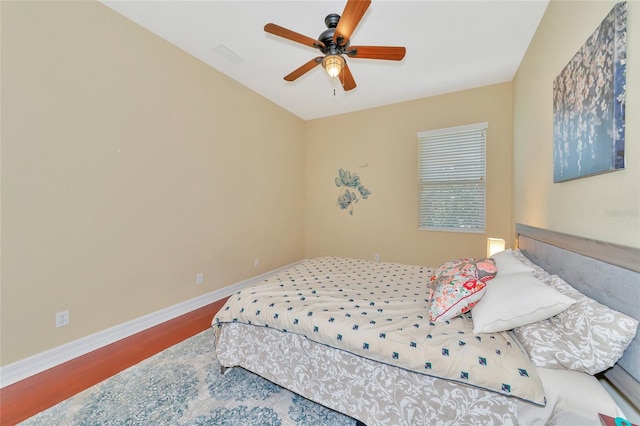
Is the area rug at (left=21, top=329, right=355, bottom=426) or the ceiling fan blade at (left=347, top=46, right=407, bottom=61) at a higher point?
the ceiling fan blade at (left=347, top=46, right=407, bottom=61)

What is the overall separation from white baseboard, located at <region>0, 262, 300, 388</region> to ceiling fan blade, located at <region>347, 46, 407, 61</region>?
311cm

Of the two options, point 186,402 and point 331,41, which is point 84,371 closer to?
point 186,402

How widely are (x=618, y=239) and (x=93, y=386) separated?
10.5 ft

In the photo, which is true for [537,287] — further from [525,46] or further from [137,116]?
[137,116]

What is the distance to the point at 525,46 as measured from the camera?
2613 millimetres

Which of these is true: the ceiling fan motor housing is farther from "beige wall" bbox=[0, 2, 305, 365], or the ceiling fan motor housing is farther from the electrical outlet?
the electrical outlet

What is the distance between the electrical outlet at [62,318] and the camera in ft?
6.51

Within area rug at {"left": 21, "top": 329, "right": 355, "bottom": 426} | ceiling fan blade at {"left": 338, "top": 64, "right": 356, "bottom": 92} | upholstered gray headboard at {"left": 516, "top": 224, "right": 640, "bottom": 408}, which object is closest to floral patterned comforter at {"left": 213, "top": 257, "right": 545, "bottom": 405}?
upholstered gray headboard at {"left": 516, "top": 224, "right": 640, "bottom": 408}

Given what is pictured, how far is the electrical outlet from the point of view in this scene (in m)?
1.98

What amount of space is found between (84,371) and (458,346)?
2644mm

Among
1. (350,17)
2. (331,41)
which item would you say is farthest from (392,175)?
(350,17)

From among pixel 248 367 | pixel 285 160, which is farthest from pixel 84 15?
pixel 248 367

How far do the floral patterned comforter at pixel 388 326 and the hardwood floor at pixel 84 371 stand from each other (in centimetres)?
93

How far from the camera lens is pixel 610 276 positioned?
107 cm
